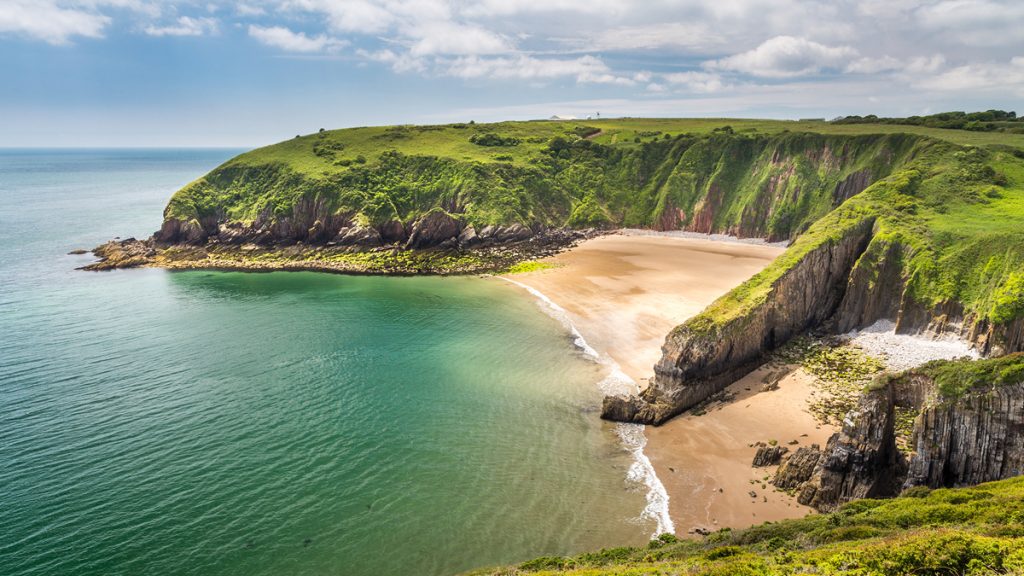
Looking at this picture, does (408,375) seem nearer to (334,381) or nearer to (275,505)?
(334,381)

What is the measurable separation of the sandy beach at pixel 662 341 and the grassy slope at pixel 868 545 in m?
6.38

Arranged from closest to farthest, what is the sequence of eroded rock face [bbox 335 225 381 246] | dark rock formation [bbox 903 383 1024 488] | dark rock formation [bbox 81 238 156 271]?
dark rock formation [bbox 903 383 1024 488], dark rock formation [bbox 81 238 156 271], eroded rock face [bbox 335 225 381 246]

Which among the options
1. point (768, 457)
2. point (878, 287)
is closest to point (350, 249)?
point (768, 457)

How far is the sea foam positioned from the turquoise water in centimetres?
82

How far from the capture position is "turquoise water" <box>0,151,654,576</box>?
29375 millimetres

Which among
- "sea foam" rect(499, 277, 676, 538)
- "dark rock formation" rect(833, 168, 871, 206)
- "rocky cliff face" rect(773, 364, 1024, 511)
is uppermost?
"dark rock formation" rect(833, 168, 871, 206)

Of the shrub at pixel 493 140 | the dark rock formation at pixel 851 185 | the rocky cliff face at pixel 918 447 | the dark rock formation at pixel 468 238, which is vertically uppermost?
the shrub at pixel 493 140

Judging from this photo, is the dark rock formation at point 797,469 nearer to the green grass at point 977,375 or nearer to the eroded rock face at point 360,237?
the green grass at point 977,375

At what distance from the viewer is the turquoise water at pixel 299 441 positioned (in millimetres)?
29375

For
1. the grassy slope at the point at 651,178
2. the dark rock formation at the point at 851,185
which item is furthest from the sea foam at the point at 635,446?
the dark rock formation at the point at 851,185

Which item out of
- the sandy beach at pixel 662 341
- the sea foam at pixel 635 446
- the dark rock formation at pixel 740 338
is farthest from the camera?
the dark rock formation at pixel 740 338

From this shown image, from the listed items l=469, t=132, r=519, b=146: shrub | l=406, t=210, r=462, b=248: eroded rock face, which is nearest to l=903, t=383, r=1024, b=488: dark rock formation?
l=406, t=210, r=462, b=248: eroded rock face

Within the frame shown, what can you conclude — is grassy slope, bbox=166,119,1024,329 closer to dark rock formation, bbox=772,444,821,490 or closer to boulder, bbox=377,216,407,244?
boulder, bbox=377,216,407,244

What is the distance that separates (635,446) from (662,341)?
20760 mm
